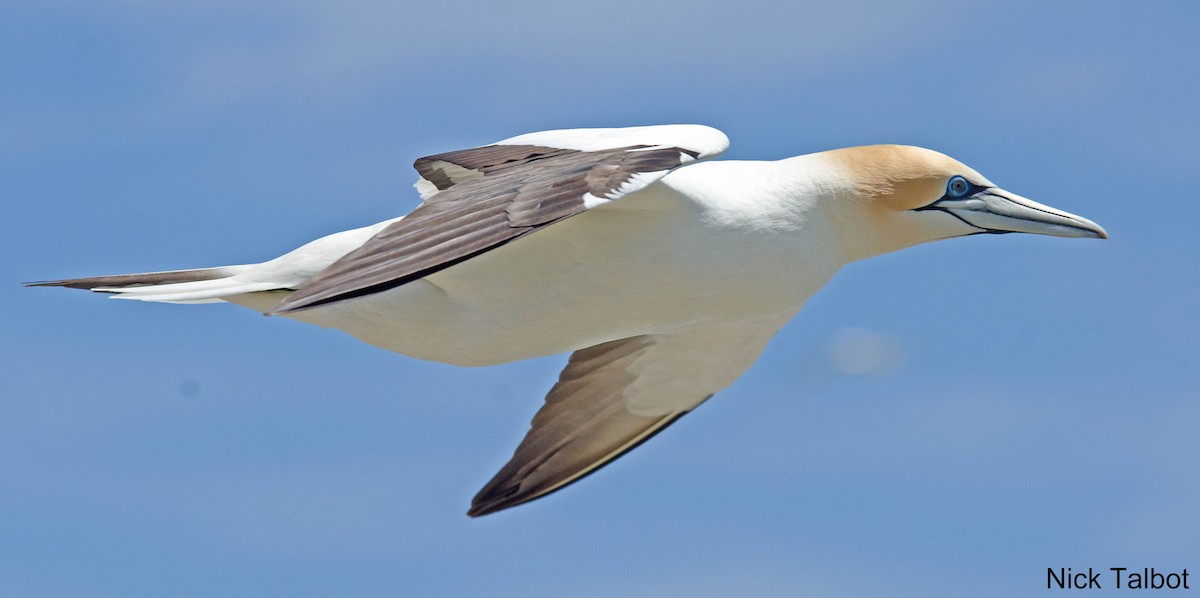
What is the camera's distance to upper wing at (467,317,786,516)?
13.3m

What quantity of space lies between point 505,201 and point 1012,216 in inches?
152

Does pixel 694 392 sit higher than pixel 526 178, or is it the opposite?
pixel 526 178

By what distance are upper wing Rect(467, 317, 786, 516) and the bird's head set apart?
1.58 metres

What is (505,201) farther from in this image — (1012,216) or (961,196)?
(1012,216)

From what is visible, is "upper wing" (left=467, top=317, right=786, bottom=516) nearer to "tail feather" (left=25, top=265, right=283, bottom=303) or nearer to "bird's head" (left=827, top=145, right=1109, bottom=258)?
"bird's head" (left=827, top=145, right=1109, bottom=258)

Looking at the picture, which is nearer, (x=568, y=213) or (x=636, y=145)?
(x=568, y=213)

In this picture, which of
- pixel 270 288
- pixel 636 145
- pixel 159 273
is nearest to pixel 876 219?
pixel 636 145

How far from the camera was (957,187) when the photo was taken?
12039 millimetres

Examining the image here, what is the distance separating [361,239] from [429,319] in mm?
654

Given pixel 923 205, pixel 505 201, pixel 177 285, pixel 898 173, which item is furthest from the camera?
pixel 923 205

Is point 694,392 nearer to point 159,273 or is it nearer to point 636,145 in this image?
point 636,145

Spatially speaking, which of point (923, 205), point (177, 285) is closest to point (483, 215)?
point (177, 285)

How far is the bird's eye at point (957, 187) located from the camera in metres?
12.0

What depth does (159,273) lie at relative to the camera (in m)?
11.8
